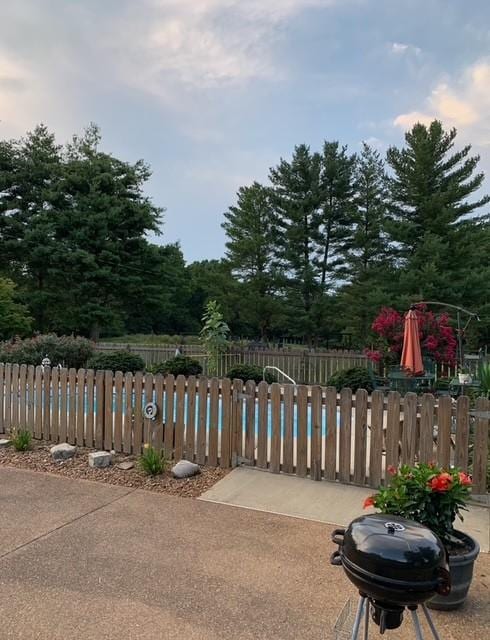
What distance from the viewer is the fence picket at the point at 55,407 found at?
5832mm

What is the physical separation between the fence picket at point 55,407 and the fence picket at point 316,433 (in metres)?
3.22

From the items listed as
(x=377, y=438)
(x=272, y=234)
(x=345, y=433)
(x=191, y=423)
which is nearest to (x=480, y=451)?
(x=377, y=438)

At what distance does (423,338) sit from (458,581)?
9179 millimetres

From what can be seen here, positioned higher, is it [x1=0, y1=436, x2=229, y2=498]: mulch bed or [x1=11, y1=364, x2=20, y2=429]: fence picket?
[x1=11, y1=364, x2=20, y2=429]: fence picket

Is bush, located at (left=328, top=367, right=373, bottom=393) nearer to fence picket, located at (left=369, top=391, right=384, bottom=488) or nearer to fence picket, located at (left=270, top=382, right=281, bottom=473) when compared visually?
fence picket, located at (left=270, top=382, right=281, bottom=473)

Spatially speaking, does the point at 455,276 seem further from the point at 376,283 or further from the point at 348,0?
the point at 348,0

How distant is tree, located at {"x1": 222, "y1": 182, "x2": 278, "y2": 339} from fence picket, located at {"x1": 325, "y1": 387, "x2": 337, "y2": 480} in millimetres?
20229

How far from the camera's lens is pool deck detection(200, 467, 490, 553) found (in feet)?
12.2

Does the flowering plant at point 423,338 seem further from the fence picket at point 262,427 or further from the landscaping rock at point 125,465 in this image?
the landscaping rock at point 125,465

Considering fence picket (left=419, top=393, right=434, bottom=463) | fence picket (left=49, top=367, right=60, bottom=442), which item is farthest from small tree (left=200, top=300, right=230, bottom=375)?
fence picket (left=419, top=393, right=434, bottom=463)

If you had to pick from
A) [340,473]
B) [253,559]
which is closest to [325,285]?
[340,473]

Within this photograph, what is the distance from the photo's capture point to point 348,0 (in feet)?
25.4

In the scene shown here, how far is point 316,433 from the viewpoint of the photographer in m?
4.52

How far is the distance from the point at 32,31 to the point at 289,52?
4.64 meters
